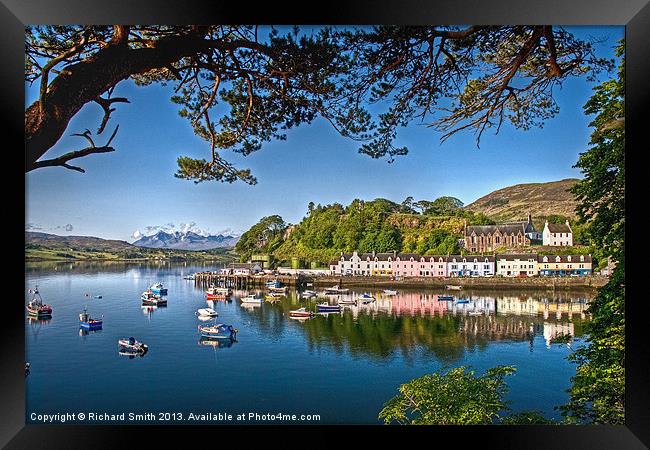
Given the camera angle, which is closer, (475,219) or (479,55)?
(479,55)

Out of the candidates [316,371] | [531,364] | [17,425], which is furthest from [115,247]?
[531,364]

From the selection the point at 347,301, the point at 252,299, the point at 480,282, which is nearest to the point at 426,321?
the point at 480,282

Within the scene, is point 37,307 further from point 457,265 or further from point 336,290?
point 457,265

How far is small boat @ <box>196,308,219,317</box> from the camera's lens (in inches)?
118

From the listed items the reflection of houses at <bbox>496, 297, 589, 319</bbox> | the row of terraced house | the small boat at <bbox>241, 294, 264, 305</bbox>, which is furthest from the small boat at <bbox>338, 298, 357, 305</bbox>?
the reflection of houses at <bbox>496, 297, 589, 319</bbox>

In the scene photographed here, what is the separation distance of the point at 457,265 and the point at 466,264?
3.7 inches

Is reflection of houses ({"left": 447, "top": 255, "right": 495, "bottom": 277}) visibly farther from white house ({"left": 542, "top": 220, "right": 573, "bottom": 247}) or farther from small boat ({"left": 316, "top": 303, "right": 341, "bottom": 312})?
small boat ({"left": 316, "top": 303, "right": 341, "bottom": 312})

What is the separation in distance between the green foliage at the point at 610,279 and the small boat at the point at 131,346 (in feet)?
10.1

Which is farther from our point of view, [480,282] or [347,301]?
[347,301]

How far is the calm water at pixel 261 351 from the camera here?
271cm
